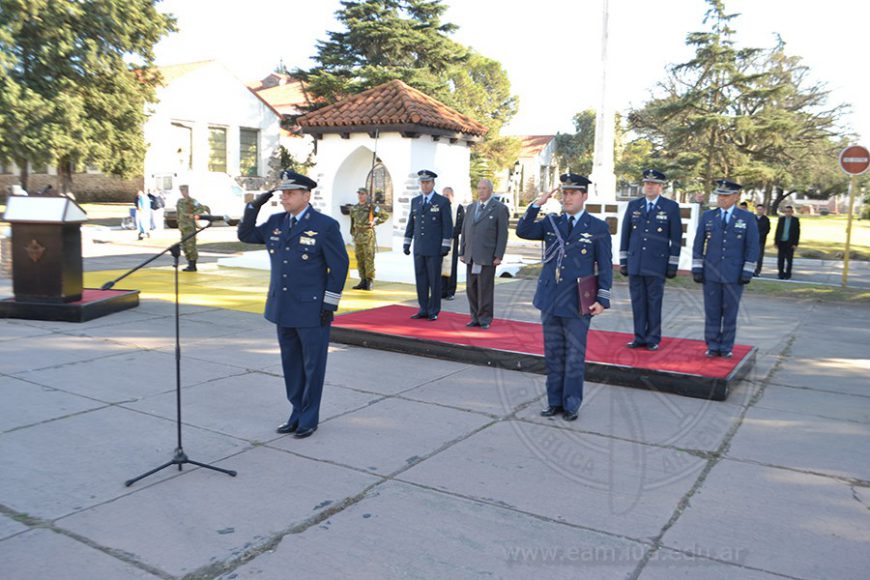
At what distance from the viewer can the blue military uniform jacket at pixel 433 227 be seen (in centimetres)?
909

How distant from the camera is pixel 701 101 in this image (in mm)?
33188

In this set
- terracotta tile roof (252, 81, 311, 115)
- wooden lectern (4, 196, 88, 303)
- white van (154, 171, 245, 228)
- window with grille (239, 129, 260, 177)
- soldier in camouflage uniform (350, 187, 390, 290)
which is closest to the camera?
wooden lectern (4, 196, 88, 303)

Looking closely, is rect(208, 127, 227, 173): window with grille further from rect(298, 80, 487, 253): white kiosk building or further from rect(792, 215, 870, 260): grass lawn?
rect(792, 215, 870, 260): grass lawn

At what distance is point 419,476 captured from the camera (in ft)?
14.8

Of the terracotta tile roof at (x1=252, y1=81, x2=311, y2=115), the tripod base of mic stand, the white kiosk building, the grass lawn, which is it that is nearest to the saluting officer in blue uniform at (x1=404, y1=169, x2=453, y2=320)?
the tripod base of mic stand

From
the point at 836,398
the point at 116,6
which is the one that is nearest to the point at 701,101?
the point at 116,6

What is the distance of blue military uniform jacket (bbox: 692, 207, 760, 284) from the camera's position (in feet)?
23.6

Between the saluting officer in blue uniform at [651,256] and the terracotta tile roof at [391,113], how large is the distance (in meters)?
8.28

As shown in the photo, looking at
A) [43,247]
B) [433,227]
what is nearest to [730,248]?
[433,227]

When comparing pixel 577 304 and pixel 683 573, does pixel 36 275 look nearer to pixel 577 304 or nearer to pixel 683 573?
pixel 577 304

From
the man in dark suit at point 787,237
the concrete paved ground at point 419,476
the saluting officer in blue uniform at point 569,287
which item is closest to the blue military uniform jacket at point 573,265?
the saluting officer in blue uniform at point 569,287

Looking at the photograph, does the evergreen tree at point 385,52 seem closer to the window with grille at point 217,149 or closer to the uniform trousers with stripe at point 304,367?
the window with grille at point 217,149

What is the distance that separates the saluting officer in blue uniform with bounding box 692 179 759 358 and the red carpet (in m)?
0.31

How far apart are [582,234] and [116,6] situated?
27576 millimetres
